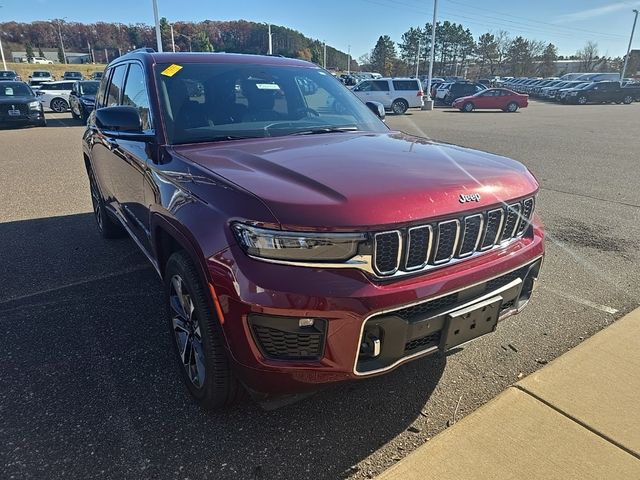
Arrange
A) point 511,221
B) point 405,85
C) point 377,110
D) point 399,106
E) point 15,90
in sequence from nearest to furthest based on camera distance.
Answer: point 511,221 → point 377,110 → point 15,90 → point 405,85 → point 399,106

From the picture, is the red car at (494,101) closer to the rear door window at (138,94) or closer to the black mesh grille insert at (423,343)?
the rear door window at (138,94)

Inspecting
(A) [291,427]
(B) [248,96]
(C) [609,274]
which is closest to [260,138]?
(B) [248,96]

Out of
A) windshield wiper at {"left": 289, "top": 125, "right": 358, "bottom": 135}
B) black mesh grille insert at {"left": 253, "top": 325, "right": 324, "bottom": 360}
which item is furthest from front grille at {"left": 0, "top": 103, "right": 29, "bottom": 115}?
black mesh grille insert at {"left": 253, "top": 325, "right": 324, "bottom": 360}

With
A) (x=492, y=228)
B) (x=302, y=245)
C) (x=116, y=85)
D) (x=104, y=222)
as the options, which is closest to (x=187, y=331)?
(x=302, y=245)

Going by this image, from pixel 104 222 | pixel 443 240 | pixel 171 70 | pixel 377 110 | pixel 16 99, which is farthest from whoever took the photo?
pixel 16 99

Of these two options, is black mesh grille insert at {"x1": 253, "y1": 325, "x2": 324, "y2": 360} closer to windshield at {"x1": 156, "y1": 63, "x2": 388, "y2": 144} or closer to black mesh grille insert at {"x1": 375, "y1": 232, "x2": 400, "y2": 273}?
black mesh grille insert at {"x1": 375, "y1": 232, "x2": 400, "y2": 273}

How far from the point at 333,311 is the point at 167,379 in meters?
1.43

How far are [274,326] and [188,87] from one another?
1.91 meters

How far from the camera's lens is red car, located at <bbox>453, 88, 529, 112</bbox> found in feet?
91.2

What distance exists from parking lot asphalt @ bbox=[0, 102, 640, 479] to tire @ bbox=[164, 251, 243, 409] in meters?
0.18

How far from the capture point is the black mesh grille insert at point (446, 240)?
2037 millimetres

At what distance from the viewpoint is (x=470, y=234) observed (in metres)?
2.17

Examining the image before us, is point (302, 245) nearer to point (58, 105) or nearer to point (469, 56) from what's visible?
point (58, 105)

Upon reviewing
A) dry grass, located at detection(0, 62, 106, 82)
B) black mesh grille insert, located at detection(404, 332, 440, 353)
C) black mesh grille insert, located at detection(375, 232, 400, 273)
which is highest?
dry grass, located at detection(0, 62, 106, 82)
